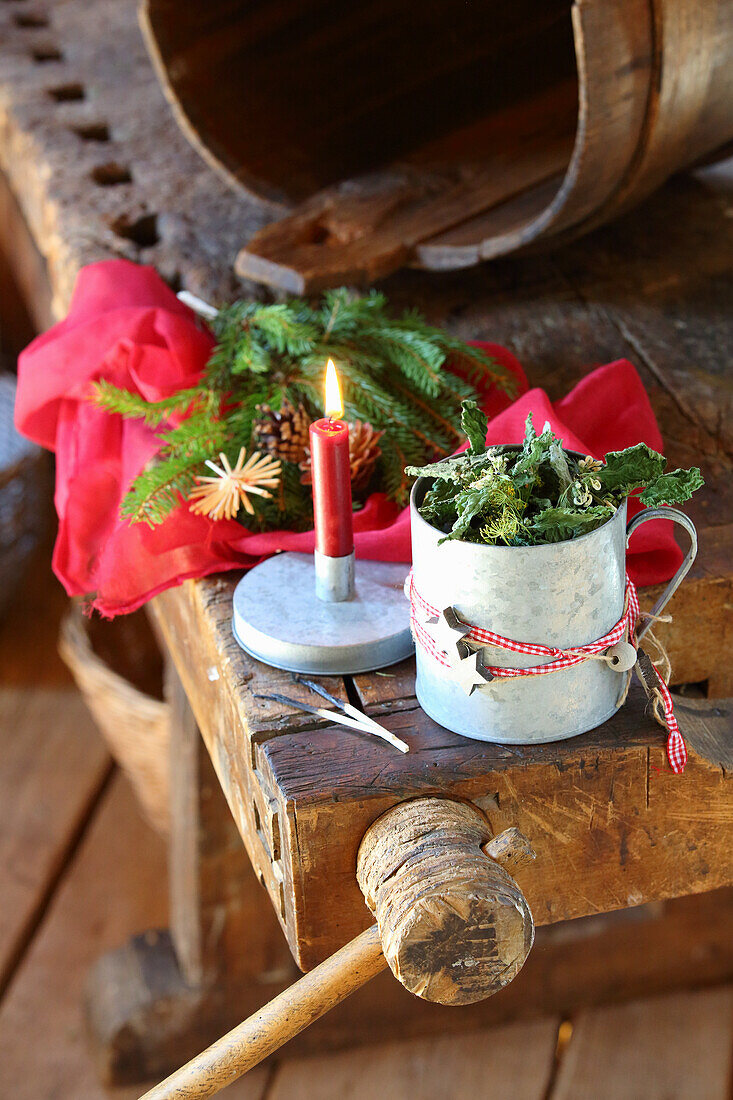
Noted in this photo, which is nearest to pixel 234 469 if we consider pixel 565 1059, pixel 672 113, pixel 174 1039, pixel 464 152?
pixel 672 113

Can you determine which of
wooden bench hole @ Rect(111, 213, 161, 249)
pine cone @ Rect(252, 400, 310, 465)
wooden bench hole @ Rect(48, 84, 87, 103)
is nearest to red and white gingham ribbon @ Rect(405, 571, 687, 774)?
pine cone @ Rect(252, 400, 310, 465)

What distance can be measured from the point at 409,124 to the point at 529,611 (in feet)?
3.03

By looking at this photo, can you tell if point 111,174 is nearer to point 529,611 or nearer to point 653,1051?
point 529,611

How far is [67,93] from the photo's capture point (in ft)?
5.24

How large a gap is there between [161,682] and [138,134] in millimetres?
867

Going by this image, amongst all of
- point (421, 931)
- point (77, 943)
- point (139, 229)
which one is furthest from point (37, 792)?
point (421, 931)

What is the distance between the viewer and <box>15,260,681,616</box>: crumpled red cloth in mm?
774

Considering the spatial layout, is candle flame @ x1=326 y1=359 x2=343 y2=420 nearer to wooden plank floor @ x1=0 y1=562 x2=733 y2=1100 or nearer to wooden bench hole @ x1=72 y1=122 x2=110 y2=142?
wooden bench hole @ x1=72 y1=122 x2=110 y2=142

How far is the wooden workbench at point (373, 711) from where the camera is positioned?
629mm

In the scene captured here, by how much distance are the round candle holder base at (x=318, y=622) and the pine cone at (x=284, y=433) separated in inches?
4.0

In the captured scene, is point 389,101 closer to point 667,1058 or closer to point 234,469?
point 234,469

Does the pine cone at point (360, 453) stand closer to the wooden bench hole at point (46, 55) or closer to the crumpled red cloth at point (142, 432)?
the crumpled red cloth at point (142, 432)

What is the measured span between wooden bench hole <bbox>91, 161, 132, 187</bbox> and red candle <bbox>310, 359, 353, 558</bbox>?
2.80ft

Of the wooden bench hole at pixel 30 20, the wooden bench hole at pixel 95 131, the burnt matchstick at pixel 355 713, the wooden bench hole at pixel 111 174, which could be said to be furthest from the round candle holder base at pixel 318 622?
the wooden bench hole at pixel 30 20
